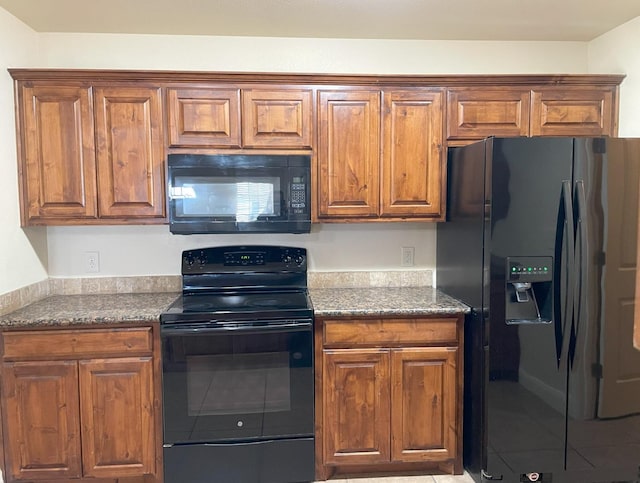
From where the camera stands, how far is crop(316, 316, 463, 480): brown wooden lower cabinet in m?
2.19

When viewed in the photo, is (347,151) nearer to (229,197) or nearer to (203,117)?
(229,197)

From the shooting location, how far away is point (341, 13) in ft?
7.51

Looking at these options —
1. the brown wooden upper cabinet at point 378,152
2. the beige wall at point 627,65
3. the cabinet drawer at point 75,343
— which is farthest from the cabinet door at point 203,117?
the beige wall at point 627,65

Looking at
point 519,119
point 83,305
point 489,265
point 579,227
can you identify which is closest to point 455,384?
point 489,265

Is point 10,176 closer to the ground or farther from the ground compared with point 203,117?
closer to the ground

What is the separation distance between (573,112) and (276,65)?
1.75 metres

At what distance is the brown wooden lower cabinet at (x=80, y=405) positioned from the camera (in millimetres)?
2062

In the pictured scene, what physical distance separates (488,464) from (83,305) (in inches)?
87.8

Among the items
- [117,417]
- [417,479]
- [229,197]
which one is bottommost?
[417,479]

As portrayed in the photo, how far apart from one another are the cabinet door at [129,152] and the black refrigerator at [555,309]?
168cm

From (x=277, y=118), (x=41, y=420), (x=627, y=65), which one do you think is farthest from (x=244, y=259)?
(x=627, y=65)

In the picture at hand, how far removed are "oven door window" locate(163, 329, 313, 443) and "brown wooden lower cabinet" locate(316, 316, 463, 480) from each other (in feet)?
0.38

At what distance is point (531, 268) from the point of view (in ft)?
A: 6.54

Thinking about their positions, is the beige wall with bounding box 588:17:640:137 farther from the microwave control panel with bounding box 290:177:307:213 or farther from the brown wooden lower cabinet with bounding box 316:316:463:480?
the microwave control panel with bounding box 290:177:307:213
